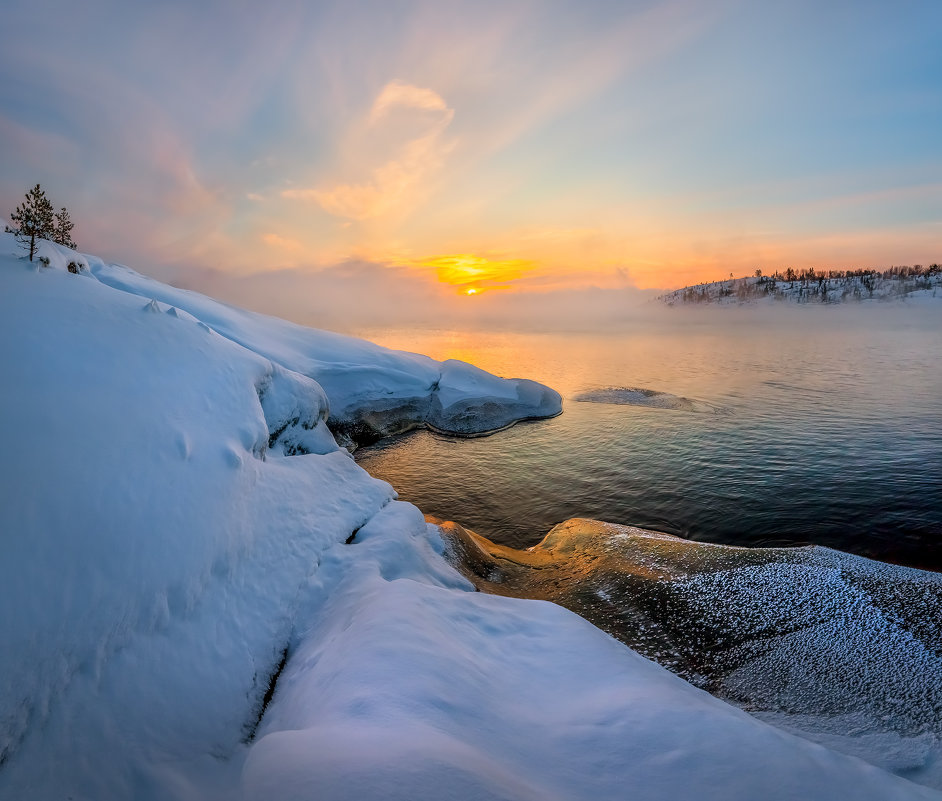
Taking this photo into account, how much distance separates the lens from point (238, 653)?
4715mm

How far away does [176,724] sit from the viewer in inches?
150

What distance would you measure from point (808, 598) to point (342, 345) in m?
21.0

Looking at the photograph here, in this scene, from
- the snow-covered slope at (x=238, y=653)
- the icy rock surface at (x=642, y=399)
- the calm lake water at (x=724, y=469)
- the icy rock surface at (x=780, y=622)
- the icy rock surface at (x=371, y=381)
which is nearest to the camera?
the snow-covered slope at (x=238, y=653)

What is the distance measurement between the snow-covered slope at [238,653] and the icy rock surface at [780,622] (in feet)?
5.09

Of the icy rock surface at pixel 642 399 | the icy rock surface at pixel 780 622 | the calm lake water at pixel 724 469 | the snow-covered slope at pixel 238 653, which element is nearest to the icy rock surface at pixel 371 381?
the calm lake water at pixel 724 469

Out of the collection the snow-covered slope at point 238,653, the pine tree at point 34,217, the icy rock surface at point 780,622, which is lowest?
the icy rock surface at point 780,622

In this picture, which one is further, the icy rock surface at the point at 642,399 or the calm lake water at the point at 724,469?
the icy rock surface at the point at 642,399

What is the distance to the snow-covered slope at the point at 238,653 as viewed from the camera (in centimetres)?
323

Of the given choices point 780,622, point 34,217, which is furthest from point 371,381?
point 780,622

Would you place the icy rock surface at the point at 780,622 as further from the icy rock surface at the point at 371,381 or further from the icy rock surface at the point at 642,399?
the icy rock surface at the point at 642,399

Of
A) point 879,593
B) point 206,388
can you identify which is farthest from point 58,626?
point 879,593

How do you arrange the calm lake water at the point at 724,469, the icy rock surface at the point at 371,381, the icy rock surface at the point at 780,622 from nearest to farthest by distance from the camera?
the icy rock surface at the point at 780,622
the calm lake water at the point at 724,469
the icy rock surface at the point at 371,381

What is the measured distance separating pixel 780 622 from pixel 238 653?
316 inches

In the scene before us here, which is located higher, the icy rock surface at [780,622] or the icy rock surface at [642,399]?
the icy rock surface at [642,399]
